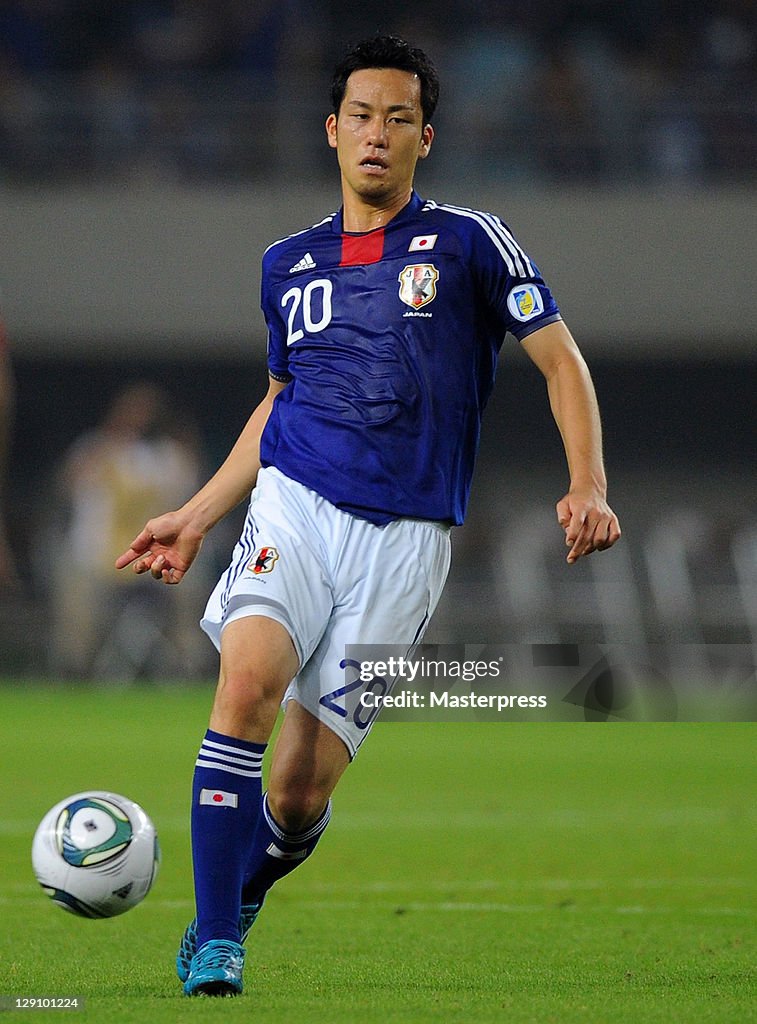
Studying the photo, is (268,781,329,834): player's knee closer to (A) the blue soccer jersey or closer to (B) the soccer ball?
(B) the soccer ball

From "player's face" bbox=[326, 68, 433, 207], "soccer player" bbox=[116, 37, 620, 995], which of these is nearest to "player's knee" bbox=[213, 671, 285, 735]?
"soccer player" bbox=[116, 37, 620, 995]

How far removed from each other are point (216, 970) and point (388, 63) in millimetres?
2376

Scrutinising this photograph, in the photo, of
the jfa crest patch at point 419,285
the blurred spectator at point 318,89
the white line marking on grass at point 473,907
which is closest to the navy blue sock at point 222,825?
the jfa crest patch at point 419,285

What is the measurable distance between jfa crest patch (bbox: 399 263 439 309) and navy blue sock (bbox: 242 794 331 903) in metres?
1.34

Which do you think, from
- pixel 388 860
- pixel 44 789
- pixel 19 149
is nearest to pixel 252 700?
pixel 388 860

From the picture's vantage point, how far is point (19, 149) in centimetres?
1864

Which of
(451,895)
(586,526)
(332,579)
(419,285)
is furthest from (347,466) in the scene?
(451,895)

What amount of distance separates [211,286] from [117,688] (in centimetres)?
502

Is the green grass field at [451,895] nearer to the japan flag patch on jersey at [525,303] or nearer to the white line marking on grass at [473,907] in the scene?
the white line marking on grass at [473,907]

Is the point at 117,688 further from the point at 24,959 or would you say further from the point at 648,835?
the point at 24,959

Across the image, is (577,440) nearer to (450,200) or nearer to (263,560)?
(263,560)

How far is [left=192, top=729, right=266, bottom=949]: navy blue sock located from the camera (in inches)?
165

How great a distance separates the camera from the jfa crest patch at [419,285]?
4.59 meters

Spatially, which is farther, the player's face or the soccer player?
the player's face
